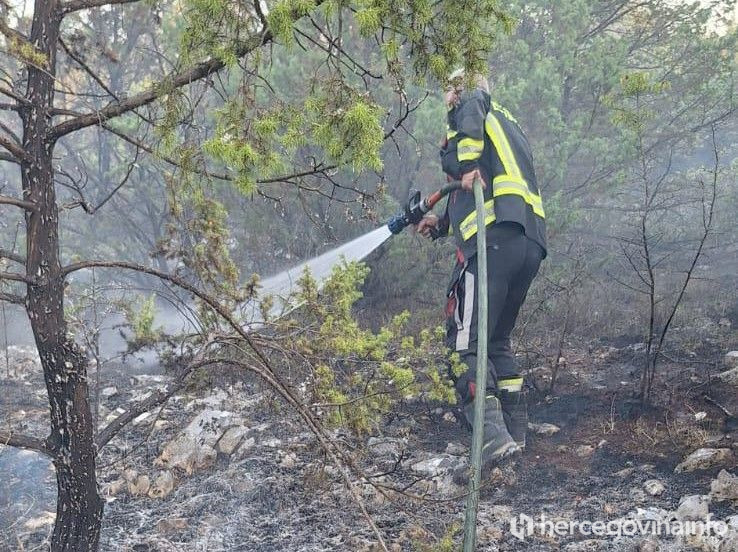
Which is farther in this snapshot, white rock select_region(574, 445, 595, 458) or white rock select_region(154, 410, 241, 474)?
white rock select_region(154, 410, 241, 474)

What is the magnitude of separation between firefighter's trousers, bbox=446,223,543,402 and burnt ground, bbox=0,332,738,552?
18.0 inches

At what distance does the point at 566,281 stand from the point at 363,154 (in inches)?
184

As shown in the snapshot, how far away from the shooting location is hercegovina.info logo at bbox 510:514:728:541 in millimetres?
2964

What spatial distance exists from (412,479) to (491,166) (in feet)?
6.23

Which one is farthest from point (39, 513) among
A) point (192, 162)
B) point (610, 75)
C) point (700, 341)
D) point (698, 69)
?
point (698, 69)

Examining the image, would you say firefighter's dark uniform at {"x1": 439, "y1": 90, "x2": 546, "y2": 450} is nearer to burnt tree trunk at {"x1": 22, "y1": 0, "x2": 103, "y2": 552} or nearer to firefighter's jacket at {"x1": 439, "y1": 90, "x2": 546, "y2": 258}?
firefighter's jacket at {"x1": 439, "y1": 90, "x2": 546, "y2": 258}

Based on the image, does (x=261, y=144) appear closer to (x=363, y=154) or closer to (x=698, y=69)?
(x=363, y=154)

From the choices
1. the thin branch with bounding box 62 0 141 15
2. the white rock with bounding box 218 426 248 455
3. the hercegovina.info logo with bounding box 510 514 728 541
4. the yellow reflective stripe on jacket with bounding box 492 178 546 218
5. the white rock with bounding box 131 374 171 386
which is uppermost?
the yellow reflective stripe on jacket with bounding box 492 178 546 218

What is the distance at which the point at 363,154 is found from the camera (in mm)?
2406

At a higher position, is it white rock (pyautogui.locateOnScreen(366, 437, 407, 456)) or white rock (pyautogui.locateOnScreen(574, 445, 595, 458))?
white rock (pyautogui.locateOnScreen(366, 437, 407, 456))

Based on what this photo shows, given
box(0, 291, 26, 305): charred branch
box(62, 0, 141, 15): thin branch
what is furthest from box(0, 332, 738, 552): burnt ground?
box(62, 0, 141, 15): thin branch

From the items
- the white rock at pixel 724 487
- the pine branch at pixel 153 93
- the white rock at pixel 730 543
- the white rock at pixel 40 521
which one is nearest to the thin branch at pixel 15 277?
the pine branch at pixel 153 93

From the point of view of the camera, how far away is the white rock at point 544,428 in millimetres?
4277

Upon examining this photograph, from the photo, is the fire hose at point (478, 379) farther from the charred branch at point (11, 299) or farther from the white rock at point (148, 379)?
the white rock at point (148, 379)
